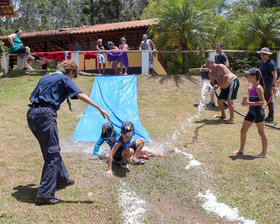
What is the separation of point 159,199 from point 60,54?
11.0m

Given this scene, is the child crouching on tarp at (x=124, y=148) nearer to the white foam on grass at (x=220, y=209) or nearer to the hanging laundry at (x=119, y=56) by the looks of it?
the white foam on grass at (x=220, y=209)

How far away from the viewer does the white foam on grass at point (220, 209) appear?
3.58m

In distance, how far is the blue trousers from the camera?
370 cm

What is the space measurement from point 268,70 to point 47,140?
263 inches

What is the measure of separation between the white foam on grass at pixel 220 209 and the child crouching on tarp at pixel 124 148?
4.73 feet

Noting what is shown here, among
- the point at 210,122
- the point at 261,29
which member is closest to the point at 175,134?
the point at 210,122

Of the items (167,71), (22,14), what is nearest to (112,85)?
(167,71)

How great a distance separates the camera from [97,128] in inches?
278

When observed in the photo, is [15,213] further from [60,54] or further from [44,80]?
[60,54]

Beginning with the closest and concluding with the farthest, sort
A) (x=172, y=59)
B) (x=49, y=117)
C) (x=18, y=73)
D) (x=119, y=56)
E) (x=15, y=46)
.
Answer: (x=49, y=117)
(x=15, y=46)
(x=119, y=56)
(x=18, y=73)
(x=172, y=59)

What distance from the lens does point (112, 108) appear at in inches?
306

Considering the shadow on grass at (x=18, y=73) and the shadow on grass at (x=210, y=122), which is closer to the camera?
the shadow on grass at (x=210, y=122)

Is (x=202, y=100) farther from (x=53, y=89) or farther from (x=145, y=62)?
(x=53, y=89)

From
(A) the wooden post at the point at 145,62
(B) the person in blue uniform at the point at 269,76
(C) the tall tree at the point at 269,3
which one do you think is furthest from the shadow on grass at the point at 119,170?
(C) the tall tree at the point at 269,3
